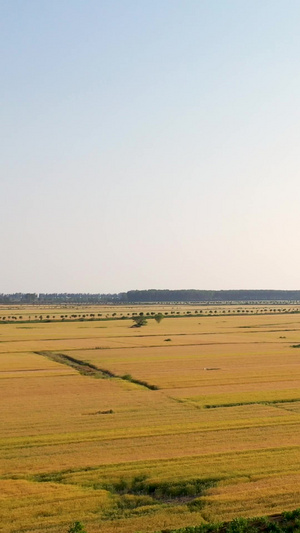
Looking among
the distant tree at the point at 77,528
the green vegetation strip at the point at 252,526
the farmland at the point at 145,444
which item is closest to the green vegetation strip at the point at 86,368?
the farmland at the point at 145,444

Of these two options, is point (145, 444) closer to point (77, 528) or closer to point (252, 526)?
point (252, 526)

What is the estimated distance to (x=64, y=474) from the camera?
2308cm

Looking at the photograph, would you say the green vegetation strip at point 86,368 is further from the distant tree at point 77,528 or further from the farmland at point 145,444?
the distant tree at point 77,528

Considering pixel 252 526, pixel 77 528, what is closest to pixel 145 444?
pixel 252 526

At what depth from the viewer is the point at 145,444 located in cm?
2714

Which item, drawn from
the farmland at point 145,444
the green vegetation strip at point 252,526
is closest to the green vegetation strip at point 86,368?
the farmland at point 145,444

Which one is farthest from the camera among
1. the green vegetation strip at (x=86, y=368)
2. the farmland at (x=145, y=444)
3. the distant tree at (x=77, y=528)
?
the green vegetation strip at (x=86, y=368)

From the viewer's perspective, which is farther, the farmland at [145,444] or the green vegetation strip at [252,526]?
the farmland at [145,444]

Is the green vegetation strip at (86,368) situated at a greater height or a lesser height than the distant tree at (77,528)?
greater

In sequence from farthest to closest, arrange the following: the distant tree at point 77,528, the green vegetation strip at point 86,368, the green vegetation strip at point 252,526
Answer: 1. the green vegetation strip at point 86,368
2. the green vegetation strip at point 252,526
3. the distant tree at point 77,528

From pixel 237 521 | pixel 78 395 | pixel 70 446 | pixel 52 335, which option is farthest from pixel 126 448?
pixel 52 335

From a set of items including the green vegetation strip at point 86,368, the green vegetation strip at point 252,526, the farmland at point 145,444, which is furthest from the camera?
the green vegetation strip at point 86,368

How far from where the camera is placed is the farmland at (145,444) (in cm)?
1967

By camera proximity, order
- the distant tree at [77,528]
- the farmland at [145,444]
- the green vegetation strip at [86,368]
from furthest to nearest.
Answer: the green vegetation strip at [86,368] < the farmland at [145,444] < the distant tree at [77,528]
